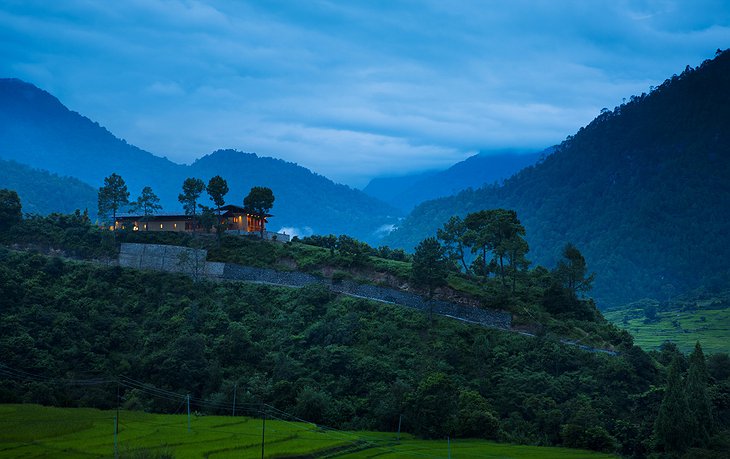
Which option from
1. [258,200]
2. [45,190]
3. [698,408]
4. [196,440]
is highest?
[45,190]

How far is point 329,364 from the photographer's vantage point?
47250 millimetres

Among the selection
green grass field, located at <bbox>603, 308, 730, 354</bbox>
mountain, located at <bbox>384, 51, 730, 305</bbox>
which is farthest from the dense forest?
mountain, located at <bbox>384, 51, 730, 305</bbox>

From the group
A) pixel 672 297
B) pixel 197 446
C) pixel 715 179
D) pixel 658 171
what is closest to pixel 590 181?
pixel 658 171

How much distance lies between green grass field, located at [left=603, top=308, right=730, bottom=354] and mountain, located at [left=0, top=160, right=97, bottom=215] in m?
102

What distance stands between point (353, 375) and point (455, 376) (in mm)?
6771

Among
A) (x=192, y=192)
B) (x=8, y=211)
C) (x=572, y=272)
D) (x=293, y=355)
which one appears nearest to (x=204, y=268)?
(x=192, y=192)

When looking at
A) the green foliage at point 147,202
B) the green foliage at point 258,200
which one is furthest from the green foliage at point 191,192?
the green foliage at point 258,200

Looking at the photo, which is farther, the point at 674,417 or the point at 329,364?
the point at 329,364

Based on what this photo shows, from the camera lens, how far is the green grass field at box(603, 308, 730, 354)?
73.9 metres

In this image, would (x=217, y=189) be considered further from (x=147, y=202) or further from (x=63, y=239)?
(x=63, y=239)

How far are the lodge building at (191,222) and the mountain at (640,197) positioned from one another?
71929 millimetres

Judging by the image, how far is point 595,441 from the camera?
3819cm

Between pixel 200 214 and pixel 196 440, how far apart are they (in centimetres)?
3719

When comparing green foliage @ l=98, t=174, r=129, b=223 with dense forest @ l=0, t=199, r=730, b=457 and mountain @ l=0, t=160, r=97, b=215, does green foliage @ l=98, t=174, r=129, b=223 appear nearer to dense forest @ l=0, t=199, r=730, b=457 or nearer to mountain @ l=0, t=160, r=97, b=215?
dense forest @ l=0, t=199, r=730, b=457
